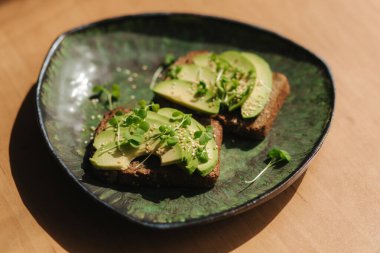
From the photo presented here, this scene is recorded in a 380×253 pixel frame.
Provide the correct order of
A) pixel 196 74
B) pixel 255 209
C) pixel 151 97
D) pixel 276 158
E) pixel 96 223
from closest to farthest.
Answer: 1. pixel 96 223
2. pixel 255 209
3. pixel 276 158
4. pixel 196 74
5. pixel 151 97

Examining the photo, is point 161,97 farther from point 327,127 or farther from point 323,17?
point 323,17

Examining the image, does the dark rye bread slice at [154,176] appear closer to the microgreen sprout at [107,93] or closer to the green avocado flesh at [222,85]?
the green avocado flesh at [222,85]

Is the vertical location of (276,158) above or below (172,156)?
above

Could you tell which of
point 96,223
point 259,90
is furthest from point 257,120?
→ point 96,223

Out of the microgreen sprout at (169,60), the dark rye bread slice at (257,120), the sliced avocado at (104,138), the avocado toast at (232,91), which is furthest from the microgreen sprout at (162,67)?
the sliced avocado at (104,138)

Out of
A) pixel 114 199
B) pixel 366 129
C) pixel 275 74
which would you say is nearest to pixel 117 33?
pixel 275 74

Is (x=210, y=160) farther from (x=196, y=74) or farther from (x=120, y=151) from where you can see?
(x=196, y=74)

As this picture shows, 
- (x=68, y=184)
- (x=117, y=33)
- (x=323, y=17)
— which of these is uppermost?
(x=323, y=17)
